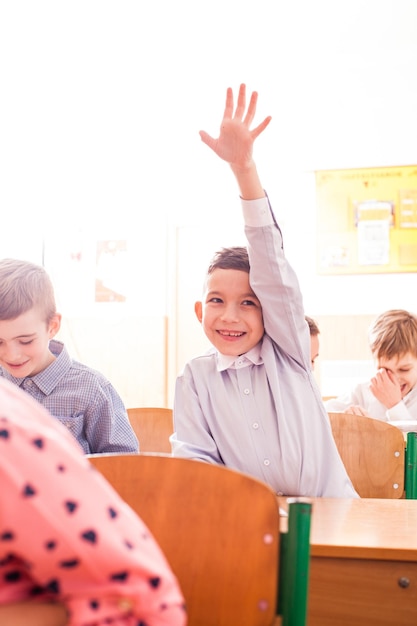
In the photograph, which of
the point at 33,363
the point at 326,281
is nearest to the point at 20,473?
the point at 33,363

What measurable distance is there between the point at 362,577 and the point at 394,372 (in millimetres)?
1959

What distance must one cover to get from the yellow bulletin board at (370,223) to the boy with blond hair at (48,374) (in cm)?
332

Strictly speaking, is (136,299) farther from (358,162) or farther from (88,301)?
(358,162)

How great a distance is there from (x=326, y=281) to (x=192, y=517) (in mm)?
4285

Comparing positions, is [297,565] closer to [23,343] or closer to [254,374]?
[254,374]

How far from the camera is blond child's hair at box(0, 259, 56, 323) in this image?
1835mm

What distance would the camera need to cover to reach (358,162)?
4957mm

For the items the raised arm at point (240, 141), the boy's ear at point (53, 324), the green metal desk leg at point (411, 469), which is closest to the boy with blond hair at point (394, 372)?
the green metal desk leg at point (411, 469)

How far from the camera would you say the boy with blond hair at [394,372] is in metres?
2.87

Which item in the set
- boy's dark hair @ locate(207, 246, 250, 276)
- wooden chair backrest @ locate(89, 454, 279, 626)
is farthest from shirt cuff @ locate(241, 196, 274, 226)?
wooden chair backrest @ locate(89, 454, 279, 626)

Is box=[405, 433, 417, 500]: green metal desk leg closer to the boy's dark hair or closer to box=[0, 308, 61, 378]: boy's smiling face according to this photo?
the boy's dark hair

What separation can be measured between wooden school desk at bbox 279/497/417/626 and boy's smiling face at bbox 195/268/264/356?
23.5 inches

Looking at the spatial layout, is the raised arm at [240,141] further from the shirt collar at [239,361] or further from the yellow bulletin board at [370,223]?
the yellow bulletin board at [370,223]

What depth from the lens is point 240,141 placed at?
159 cm
